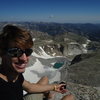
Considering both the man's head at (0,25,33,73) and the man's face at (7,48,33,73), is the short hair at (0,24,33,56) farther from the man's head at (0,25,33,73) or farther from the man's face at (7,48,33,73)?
the man's face at (7,48,33,73)

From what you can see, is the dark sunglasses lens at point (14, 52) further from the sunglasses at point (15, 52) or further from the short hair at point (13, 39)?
the short hair at point (13, 39)

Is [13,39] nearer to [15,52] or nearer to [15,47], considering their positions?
[15,47]

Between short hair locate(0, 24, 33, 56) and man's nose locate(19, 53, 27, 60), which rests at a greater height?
short hair locate(0, 24, 33, 56)

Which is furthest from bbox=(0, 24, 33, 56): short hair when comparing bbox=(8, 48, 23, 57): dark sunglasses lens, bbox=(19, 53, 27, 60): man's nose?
bbox=(19, 53, 27, 60): man's nose

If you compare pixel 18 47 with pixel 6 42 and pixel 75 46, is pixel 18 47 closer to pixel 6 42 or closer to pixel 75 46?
pixel 6 42

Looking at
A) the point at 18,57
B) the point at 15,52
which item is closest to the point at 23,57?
the point at 18,57

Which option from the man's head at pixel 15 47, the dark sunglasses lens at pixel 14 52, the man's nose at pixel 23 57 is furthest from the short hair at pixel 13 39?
the man's nose at pixel 23 57

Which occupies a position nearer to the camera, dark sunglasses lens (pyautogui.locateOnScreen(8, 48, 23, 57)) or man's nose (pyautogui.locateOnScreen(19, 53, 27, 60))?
dark sunglasses lens (pyautogui.locateOnScreen(8, 48, 23, 57))

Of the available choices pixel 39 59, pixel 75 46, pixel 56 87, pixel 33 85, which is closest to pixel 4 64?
Answer: pixel 33 85
